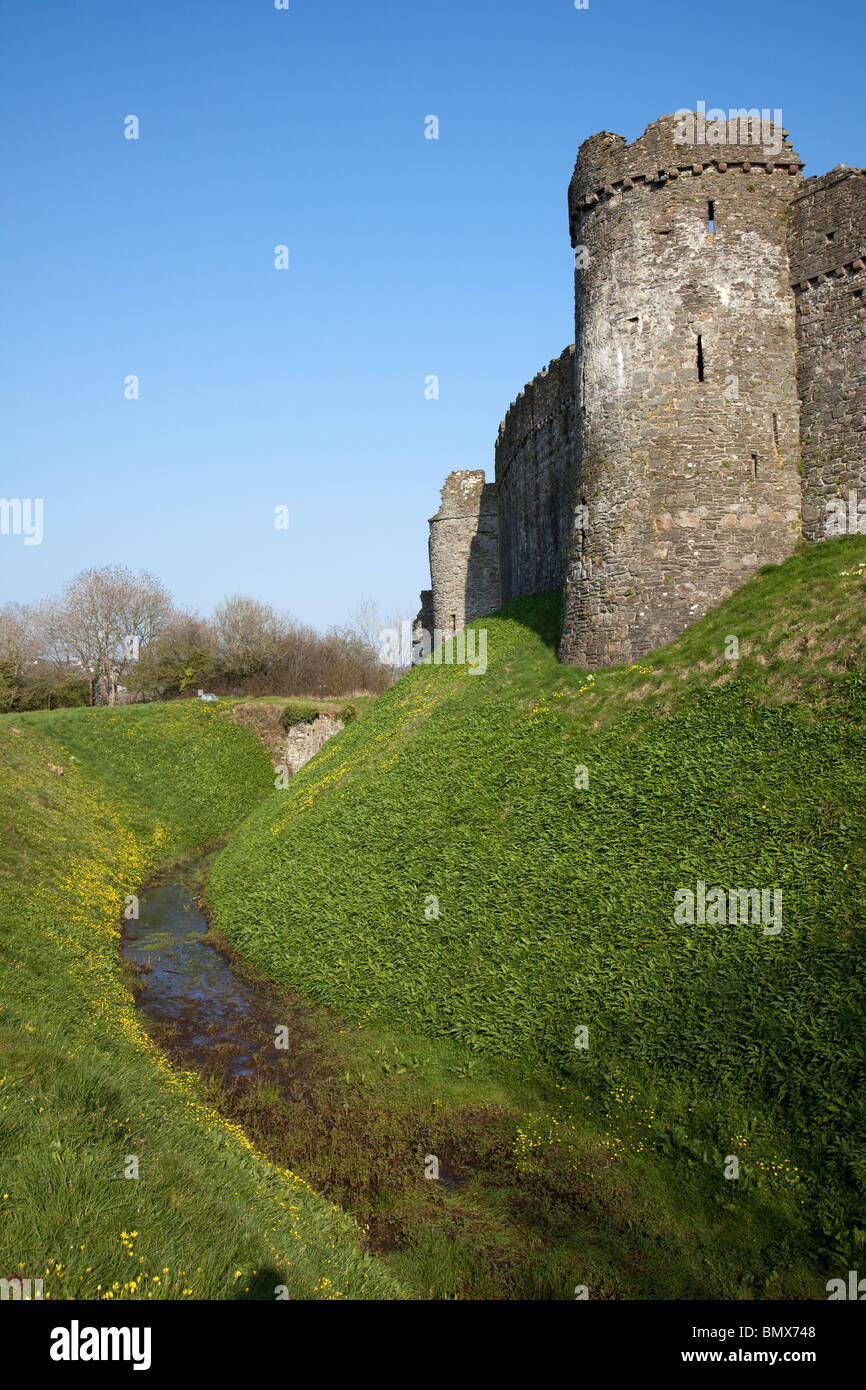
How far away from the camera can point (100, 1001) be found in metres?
15.2

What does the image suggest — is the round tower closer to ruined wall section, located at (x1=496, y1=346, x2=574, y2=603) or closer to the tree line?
ruined wall section, located at (x1=496, y1=346, x2=574, y2=603)

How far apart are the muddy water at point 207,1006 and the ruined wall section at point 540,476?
14192mm

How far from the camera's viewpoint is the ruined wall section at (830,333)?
16.6m

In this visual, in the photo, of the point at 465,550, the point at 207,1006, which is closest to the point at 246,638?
the point at 465,550

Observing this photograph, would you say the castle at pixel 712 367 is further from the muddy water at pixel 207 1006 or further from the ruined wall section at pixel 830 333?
the muddy water at pixel 207 1006

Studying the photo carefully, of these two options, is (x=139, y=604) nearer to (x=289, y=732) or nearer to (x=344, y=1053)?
(x=289, y=732)

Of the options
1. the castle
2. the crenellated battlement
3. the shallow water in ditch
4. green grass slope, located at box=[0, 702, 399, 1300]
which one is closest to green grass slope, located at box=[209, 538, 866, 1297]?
the shallow water in ditch

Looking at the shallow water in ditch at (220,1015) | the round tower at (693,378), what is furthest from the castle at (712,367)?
the shallow water in ditch at (220,1015)

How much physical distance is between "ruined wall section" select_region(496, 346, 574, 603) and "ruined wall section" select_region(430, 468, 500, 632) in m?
3.88

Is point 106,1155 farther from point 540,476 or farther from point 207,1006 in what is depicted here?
point 540,476

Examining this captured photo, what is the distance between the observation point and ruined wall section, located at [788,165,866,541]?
54.4 feet

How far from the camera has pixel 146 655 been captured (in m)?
57.5
